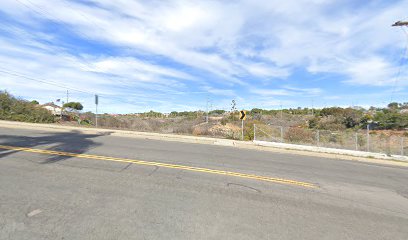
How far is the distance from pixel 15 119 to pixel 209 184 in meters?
29.7

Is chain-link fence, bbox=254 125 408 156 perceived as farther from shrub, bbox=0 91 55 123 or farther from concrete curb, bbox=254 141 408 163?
shrub, bbox=0 91 55 123

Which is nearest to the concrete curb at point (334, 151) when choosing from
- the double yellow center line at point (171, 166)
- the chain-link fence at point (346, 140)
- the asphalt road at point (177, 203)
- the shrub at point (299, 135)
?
the chain-link fence at point (346, 140)

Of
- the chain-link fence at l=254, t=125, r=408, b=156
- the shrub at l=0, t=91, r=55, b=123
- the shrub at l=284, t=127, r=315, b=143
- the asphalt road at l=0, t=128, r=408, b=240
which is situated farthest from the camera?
the shrub at l=0, t=91, r=55, b=123

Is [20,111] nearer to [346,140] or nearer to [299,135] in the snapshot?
[299,135]

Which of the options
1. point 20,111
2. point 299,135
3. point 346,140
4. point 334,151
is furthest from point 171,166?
point 20,111

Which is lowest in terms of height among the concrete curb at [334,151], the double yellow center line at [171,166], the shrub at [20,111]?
the concrete curb at [334,151]

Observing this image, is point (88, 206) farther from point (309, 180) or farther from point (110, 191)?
point (309, 180)

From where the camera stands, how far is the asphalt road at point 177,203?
4.11m

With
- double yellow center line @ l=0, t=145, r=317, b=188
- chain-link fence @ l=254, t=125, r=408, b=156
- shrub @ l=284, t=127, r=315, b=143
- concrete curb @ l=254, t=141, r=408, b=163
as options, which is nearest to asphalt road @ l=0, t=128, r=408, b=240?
double yellow center line @ l=0, t=145, r=317, b=188

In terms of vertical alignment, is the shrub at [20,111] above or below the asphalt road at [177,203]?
above

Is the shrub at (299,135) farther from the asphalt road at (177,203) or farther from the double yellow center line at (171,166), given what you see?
the double yellow center line at (171,166)

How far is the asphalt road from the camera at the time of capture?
4.11 metres

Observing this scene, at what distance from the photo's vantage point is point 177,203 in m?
5.23

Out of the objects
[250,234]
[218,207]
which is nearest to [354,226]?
[250,234]
